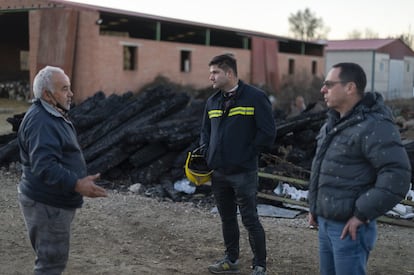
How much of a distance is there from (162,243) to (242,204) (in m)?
1.86

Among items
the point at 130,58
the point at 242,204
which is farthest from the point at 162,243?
the point at 130,58

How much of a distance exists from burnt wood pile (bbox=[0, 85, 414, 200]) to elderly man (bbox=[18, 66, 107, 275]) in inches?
199

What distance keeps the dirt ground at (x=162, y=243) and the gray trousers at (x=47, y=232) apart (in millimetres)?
1599

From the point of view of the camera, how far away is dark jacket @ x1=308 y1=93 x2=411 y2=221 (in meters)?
2.88

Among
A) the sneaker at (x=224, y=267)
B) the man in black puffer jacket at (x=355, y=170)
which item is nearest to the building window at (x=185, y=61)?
the sneaker at (x=224, y=267)

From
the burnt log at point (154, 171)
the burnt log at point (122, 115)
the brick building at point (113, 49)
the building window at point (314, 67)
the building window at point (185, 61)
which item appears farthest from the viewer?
the building window at point (314, 67)

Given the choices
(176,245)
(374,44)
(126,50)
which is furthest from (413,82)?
(176,245)

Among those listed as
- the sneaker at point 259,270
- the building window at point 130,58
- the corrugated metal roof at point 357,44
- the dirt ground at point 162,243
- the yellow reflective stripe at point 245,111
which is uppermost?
the corrugated metal roof at point 357,44

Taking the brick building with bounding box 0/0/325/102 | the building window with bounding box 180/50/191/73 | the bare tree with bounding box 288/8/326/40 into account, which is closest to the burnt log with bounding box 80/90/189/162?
the brick building with bounding box 0/0/325/102

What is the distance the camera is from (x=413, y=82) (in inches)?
1935

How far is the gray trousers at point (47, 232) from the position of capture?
11.4 ft

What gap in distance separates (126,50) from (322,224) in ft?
64.8

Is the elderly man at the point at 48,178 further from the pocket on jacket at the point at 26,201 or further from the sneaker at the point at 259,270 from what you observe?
the sneaker at the point at 259,270

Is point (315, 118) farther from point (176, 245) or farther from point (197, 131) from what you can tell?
point (176, 245)
